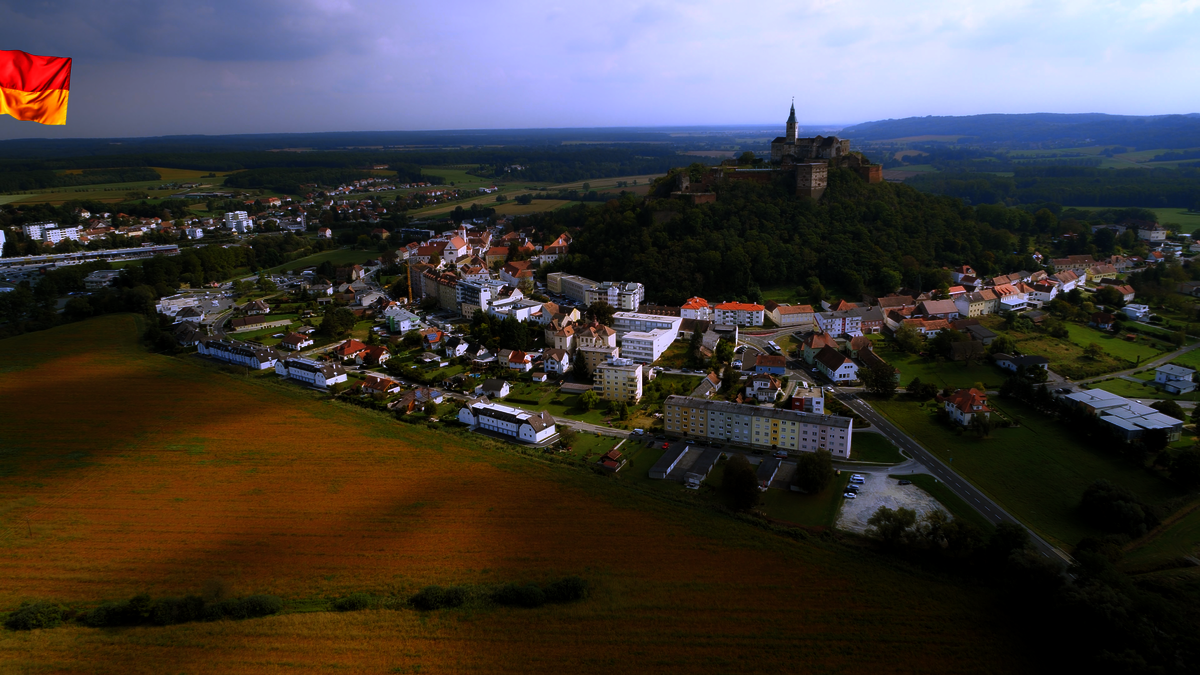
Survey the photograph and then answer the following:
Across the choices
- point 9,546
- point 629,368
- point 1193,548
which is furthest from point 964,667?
point 9,546

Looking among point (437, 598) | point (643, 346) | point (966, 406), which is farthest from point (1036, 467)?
point (437, 598)

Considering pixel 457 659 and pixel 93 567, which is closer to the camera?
pixel 457 659

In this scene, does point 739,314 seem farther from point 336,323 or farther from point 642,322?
point 336,323

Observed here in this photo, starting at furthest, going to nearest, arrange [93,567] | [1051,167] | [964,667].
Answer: [1051,167] < [93,567] < [964,667]

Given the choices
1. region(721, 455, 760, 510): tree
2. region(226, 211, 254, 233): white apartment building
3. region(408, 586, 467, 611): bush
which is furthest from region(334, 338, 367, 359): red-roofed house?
region(226, 211, 254, 233): white apartment building

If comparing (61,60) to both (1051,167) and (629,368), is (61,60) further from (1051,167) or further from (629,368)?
(1051,167)

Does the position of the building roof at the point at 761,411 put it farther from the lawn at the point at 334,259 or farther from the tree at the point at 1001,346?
the lawn at the point at 334,259
